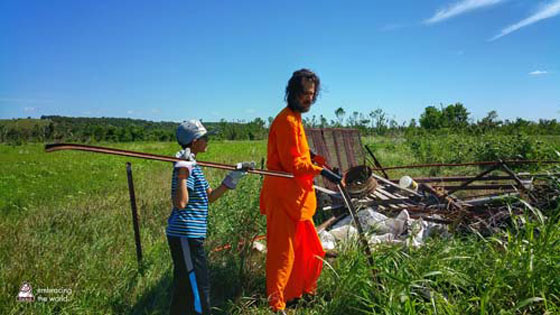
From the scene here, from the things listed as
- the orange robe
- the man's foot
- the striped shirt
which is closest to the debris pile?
the orange robe

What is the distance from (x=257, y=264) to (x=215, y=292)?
42cm

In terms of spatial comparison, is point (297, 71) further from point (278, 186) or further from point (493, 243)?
point (493, 243)

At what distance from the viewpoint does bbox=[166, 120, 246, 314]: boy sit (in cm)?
218

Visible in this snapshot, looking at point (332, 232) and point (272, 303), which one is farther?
point (332, 232)

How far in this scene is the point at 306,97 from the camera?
249 centimetres

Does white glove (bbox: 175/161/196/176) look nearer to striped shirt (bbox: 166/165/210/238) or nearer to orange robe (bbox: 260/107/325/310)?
striped shirt (bbox: 166/165/210/238)

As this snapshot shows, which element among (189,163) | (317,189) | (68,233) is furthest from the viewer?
(317,189)

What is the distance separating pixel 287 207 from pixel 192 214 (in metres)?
0.70

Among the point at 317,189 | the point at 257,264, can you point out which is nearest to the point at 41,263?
the point at 257,264

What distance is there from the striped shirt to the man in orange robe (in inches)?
22.2

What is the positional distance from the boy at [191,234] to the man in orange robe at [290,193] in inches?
16.5

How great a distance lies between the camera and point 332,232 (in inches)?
152

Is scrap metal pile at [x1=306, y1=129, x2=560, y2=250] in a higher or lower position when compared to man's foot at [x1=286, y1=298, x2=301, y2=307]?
higher

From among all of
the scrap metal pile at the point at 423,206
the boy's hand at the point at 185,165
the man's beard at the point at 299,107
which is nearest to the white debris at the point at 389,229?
the scrap metal pile at the point at 423,206
